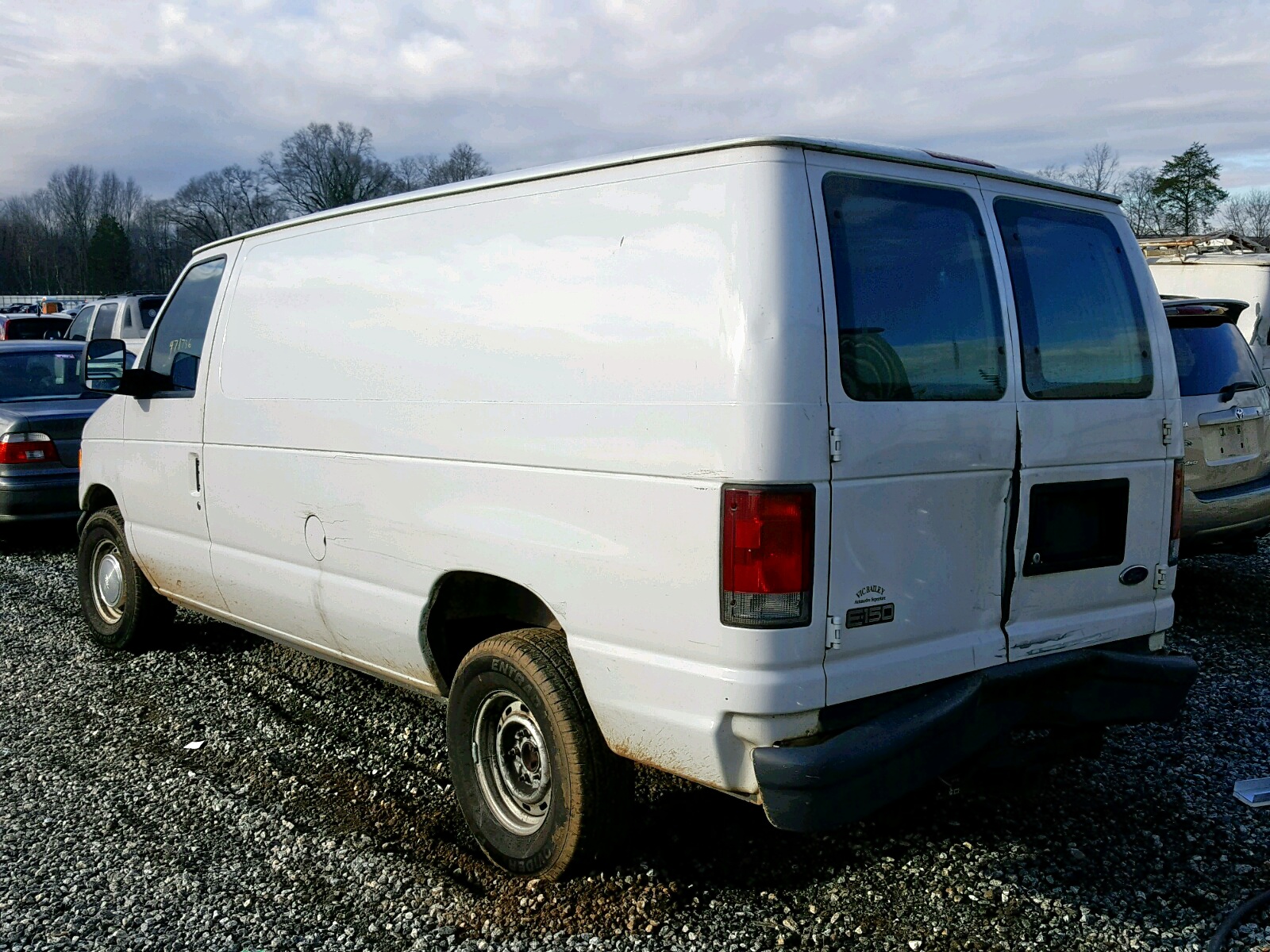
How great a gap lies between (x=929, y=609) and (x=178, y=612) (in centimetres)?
537

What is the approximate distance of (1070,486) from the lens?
3.48m

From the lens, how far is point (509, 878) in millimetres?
3592

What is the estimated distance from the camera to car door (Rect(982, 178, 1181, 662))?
11.1ft

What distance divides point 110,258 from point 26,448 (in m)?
84.0

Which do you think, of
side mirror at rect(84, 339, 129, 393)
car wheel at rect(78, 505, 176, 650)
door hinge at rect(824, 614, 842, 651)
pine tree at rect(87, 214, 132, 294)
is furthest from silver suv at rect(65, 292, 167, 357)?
pine tree at rect(87, 214, 132, 294)

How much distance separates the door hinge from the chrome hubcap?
15.1 ft

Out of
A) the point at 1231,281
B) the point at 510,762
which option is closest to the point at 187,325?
the point at 510,762

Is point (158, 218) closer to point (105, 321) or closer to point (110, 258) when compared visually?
point (110, 258)

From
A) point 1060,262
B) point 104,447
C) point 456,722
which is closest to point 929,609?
point 1060,262

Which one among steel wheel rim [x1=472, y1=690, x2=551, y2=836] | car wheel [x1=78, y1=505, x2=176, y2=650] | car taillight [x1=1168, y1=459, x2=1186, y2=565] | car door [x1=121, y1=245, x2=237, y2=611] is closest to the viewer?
steel wheel rim [x1=472, y1=690, x2=551, y2=836]

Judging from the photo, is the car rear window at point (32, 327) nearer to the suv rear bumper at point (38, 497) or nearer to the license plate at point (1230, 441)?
the suv rear bumper at point (38, 497)

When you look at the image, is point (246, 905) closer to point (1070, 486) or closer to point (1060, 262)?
point (1070, 486)

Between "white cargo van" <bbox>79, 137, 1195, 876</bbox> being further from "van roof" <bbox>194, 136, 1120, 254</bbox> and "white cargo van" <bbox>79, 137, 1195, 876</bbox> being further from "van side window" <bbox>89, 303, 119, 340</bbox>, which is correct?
"van side window" <bbox>89, 303, 119, 340</bbox>

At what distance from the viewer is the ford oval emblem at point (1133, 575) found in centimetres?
369
